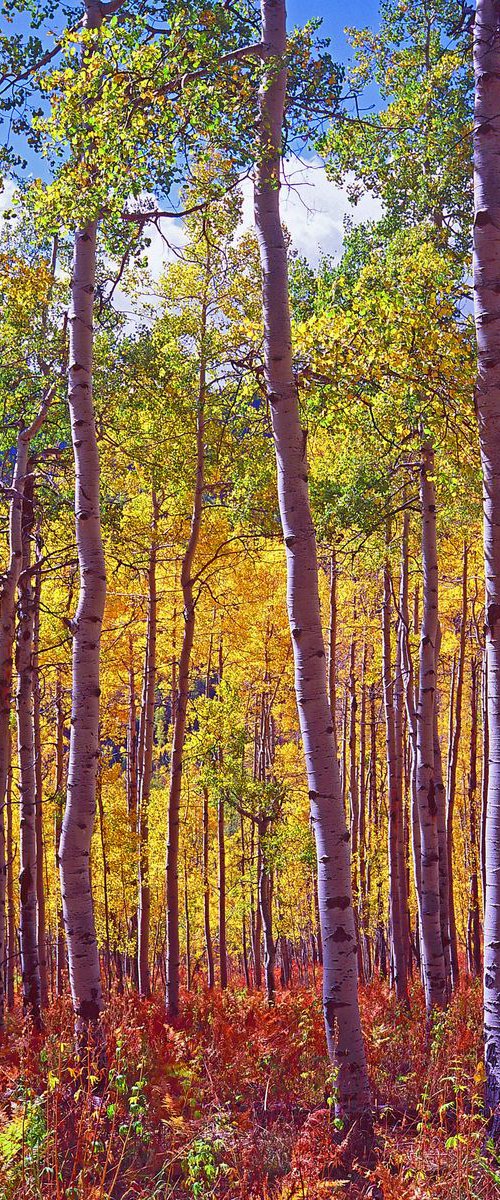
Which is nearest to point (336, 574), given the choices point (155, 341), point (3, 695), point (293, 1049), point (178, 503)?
point (178, 503)

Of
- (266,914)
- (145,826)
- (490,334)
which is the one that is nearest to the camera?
(490,334)

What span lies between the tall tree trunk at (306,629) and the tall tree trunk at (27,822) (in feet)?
10.7

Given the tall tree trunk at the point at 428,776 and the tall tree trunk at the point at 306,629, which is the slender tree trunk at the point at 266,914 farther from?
the tall tree trunk at the point at 306,629

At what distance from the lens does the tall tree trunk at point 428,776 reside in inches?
324

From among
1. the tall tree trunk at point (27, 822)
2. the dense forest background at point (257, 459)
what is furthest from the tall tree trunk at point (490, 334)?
the tall tree trunk at point (27, 822)

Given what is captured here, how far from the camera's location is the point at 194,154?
16.0ft

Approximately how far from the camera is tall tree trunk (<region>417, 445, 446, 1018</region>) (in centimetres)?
822

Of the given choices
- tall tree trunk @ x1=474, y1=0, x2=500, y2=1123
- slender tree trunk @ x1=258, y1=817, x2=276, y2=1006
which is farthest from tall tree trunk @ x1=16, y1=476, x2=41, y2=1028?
slender tree trunk @ x1=258, y1=817, x2=276, y2=1006

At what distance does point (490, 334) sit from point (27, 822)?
6890 mm

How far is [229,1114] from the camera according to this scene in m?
4.39

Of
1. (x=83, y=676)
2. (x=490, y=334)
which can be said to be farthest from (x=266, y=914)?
(x=490, y=334)

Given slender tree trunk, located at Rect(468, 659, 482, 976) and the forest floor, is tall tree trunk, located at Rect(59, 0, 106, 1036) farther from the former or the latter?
slender tree trunk, located at Rect(468, 659, 482, 976)

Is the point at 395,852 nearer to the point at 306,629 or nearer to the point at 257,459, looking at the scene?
the point at 257,459

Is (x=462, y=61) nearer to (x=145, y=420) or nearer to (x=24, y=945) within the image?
(x=145, y=420)
